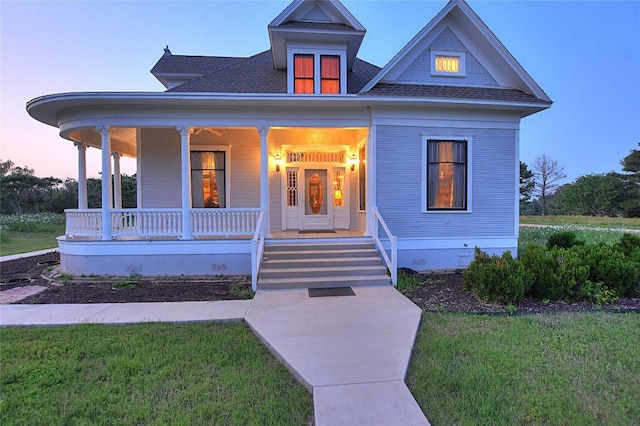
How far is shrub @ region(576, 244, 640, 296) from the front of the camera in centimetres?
577

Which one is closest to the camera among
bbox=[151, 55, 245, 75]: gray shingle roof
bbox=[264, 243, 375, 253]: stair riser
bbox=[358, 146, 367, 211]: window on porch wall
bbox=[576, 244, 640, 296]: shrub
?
bbox=[576, 244, 640, 296]: shrub

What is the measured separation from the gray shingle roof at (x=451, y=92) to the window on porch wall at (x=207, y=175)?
4591 millimetres

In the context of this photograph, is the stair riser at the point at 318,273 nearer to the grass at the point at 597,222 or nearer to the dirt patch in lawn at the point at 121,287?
the dirt patch in lawn at the point at 121,287

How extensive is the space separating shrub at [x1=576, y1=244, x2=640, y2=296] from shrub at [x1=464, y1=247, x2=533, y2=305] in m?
1.45

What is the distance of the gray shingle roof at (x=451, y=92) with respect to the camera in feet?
26.0

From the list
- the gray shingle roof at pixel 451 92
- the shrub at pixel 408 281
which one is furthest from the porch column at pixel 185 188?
the shrub at pixel 408 281

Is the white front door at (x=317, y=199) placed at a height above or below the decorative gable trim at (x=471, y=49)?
below

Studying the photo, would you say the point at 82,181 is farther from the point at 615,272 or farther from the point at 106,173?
the point at 615,272

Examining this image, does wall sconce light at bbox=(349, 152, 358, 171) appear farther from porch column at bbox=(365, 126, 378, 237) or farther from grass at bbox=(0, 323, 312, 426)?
grass at bbox=(0, 323, 312, 426)

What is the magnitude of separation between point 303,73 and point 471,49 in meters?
4.49

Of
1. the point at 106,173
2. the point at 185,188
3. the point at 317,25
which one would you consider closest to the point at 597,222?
the point at 317,25

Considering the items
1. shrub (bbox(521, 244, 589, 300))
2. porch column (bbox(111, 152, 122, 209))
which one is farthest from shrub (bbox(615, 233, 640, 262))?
porch column (bbox(111, 152, 122, 209))

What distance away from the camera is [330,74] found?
8570 millimetres

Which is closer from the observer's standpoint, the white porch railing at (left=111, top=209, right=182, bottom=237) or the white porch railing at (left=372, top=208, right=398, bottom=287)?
the white porch railing at (left=372, top=208, right=398, bottom=287)
